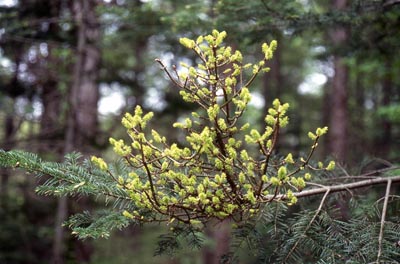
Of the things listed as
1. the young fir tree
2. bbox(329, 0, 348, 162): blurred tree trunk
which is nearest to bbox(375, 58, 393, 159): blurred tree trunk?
bbox(329, 0, 348, 162): blurred tree trunk

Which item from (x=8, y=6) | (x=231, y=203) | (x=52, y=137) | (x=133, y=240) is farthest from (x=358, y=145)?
(x=231, y=203)

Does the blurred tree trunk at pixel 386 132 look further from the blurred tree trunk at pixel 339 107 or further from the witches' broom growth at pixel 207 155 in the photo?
the witches' broom growth at pixel 207 155

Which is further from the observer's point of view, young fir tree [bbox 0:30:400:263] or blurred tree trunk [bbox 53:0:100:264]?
blurred tree trunk [bbox 53:0:100:264]

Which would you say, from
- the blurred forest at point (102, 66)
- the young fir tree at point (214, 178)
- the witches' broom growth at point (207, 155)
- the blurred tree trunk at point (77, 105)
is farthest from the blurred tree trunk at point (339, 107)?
the witches' broom growth at point (207, 155)

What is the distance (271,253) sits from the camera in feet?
8.42

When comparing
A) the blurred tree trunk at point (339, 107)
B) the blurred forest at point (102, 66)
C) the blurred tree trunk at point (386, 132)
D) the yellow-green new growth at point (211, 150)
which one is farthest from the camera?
the blurred tree trunk at point (386, 132)

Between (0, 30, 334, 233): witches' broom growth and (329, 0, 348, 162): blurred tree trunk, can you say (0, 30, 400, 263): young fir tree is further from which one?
(329, 0, 348, 162): blurred tree trunk

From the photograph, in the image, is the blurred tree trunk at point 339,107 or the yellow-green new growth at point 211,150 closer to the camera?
the yellow-green new growth at point 211,150

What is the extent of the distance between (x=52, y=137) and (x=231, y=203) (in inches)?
216

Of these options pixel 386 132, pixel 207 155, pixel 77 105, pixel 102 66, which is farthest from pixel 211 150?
pixel 386 132

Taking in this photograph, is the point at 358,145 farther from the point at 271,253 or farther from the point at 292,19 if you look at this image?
the point at 271,253

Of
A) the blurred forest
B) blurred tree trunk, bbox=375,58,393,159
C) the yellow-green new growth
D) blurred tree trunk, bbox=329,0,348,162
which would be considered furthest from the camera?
blurred tree trunk, bbox=375,58,393,159

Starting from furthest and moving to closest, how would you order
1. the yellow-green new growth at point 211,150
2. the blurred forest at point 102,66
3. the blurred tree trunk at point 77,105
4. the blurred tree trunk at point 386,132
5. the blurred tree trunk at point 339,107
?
1. the blurred tree trunk at point 386,132
2. the blurred tree trunk at point 339,107
3. the blurred tree trunk at point 77,105
4. the blurred forest at point 102,66
5. the yellow-green new growth at point 211,150

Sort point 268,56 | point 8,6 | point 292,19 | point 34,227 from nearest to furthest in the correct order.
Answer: point 268,56, point 292,19, point 8,6, point 34,227
